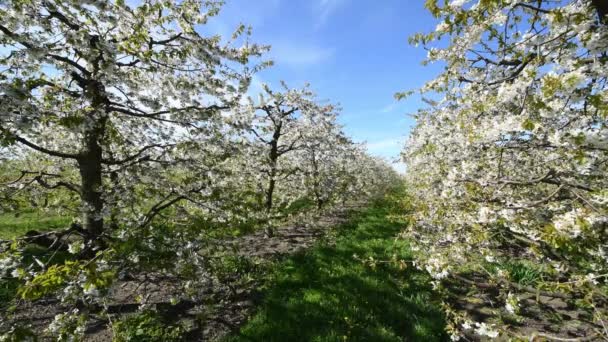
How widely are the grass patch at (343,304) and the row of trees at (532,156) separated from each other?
2.52ft

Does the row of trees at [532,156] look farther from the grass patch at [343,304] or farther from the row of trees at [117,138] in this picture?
the row of trees at [117,138]

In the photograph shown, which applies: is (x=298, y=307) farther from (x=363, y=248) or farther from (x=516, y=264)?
(x=516, y=264)

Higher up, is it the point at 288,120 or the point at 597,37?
the point at 288,120

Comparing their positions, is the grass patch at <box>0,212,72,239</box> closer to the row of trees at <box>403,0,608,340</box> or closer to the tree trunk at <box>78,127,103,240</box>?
the tree trunk at <box>78,127,103,240</box>

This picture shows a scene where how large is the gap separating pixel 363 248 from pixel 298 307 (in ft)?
14.2

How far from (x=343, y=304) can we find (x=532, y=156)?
4.51m

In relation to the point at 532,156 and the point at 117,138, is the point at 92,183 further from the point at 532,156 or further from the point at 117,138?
the point at 532,156

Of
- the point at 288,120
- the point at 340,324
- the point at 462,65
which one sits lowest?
the point at 340,324

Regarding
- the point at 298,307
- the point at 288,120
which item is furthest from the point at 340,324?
the point at 288,120

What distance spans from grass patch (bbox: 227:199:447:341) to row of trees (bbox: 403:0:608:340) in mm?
768

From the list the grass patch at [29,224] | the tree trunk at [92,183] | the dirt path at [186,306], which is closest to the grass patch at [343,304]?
the dirt path at [186,306]

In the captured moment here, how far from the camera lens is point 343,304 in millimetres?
6031

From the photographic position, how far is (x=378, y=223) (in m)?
13.9

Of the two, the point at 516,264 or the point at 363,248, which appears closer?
the point at 516,264
